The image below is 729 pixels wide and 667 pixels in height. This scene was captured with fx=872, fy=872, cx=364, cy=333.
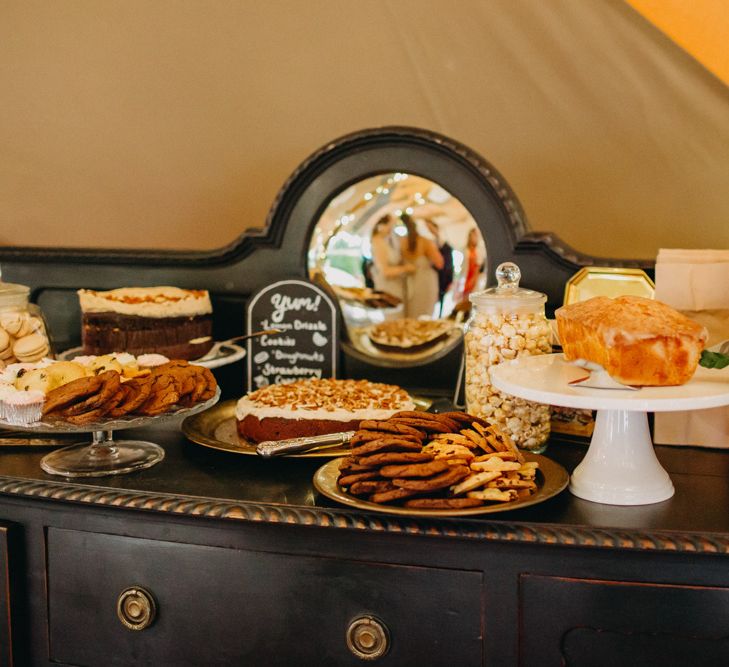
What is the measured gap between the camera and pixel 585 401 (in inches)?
36.9

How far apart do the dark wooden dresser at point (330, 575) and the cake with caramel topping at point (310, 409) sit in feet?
0.23

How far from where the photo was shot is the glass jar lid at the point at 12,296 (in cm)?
140

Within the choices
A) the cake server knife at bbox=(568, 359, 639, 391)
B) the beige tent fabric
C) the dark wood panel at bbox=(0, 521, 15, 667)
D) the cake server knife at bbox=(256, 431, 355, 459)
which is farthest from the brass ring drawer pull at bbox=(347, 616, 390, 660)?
the beige tent fabric

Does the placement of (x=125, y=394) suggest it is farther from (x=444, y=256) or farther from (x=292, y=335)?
(x=444, y=256)

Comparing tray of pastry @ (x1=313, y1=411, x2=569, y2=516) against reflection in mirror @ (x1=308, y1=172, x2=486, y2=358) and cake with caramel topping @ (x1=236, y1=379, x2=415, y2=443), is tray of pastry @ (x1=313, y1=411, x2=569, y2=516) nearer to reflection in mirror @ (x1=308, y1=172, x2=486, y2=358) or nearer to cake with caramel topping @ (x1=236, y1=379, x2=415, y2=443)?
cake with caramel topping @ (x1=236, y1=379, x2=415, y2=443)

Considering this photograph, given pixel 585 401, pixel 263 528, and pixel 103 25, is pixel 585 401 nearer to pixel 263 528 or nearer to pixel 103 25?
pixel 263 528

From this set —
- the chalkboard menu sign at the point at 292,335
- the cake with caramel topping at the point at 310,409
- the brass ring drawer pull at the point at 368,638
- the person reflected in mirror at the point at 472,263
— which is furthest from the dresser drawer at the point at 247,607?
the person reflected in mirror at the point at 472,263

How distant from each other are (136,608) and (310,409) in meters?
0.35

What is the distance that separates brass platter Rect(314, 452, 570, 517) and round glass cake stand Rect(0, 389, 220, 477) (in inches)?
9.0

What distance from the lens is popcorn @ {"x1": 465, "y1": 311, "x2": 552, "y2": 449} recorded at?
3.96 feet

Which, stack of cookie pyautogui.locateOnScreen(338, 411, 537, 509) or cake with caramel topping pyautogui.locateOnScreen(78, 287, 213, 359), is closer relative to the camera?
stack of cookie pyautogui.locateOnScreen(338, 411, 537, 509)

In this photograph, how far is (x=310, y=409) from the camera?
4.11 ft

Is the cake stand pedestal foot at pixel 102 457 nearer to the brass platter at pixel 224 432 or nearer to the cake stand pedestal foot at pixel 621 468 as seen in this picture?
the brass platter at pixel 224 432

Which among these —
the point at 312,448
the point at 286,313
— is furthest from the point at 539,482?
the point at 286,313
